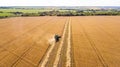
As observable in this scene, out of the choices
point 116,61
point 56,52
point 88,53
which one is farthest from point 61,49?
point 116,61

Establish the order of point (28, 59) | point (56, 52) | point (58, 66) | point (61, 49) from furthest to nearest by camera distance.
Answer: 1. point (61, 49)
2. point (56, 52)
3. point (28, 59)
4. point (58, 66)

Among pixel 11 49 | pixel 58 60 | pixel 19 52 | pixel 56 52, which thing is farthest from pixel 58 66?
pixel 11 49

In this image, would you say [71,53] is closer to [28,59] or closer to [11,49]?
[28,59]

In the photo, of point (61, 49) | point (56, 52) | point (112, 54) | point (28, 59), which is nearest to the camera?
point (28, 59)

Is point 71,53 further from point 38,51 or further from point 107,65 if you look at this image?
point 107,65

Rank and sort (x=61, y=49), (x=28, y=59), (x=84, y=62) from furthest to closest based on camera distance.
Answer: (x=61, y=49) < (x=28, y=59) < (x=84, y=62)

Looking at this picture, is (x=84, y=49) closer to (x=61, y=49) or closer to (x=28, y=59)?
(x=61, y=49)

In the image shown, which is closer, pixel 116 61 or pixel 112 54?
pixel 116 61

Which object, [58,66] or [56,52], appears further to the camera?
[56,52]

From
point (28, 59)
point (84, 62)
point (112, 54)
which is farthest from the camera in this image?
point (112, 54)
